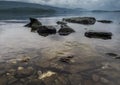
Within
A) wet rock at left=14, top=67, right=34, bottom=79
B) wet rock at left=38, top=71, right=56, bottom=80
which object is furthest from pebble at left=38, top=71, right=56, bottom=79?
wet rock at left=14, top=67, right=34, bottom=79

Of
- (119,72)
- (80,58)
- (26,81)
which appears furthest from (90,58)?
(26,81)

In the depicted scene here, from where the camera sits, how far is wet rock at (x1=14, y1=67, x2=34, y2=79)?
888cm

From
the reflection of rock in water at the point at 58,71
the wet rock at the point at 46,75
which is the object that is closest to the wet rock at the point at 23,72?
the reflection of rock in water at the point at 58,71

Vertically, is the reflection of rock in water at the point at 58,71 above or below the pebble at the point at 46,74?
below

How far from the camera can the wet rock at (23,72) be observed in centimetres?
888

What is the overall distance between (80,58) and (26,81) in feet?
15.7

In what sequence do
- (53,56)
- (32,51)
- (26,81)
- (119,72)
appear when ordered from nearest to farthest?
1. (26,81)
2. (119,72)
3. (53,56)
4. (32,51)

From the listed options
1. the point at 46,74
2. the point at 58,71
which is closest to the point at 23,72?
the point at 46,74

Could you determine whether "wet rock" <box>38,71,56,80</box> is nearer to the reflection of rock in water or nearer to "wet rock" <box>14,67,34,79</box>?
the reflection of rock in water

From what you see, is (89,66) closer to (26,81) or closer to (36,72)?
(36,72)

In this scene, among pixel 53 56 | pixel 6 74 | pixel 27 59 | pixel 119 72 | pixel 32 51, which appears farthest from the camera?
pixel 32 51

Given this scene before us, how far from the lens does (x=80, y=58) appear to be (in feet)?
39.7

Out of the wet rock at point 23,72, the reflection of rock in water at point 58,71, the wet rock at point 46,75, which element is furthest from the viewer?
the wet rock at point 23,72

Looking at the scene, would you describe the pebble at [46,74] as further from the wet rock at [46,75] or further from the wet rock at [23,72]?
the wet rock at [23,72]
